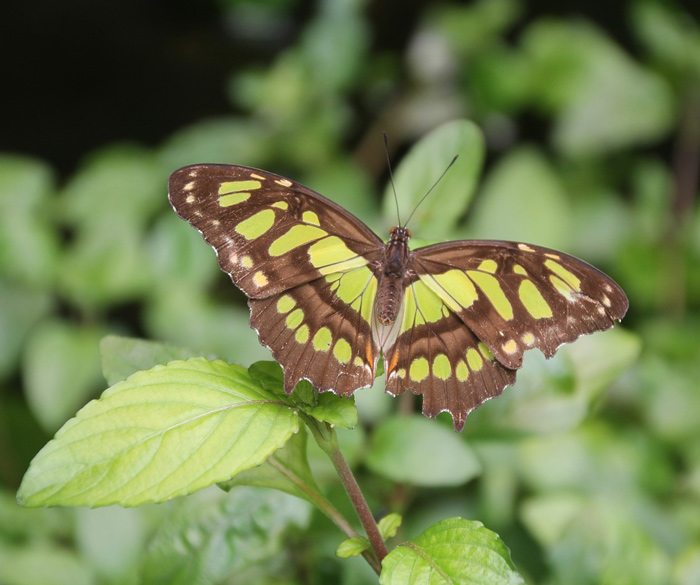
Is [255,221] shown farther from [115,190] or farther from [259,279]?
[115,190]

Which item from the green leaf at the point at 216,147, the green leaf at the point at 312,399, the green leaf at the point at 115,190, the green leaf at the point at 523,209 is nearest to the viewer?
the green leaf at the point at 312,399

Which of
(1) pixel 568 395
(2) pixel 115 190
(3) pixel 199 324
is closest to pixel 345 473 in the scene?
(1) pixel 568 395

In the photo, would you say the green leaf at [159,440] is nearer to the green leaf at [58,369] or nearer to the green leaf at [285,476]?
the green leaf at [285,476]

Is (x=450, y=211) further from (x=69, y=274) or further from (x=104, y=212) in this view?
(x=104, y=212)

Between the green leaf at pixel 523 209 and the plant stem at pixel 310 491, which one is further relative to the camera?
the green leaf at pixel 523 209

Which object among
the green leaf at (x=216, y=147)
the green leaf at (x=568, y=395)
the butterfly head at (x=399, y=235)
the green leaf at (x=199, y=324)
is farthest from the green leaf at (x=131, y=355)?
the green leaf at (x=216, y=147)

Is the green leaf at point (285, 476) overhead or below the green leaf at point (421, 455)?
overhead

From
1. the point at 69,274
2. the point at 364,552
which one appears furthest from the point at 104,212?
the point at 364,552
